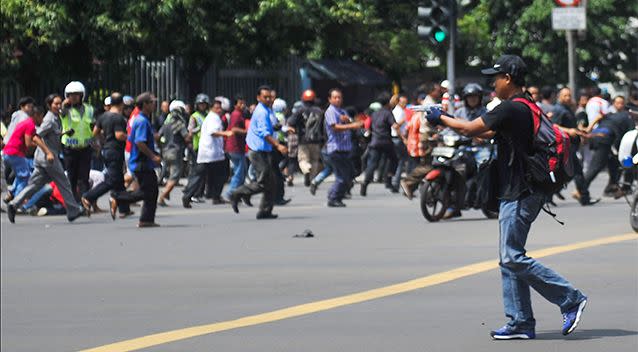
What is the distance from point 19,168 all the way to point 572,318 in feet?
42.8

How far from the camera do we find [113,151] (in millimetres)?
20281

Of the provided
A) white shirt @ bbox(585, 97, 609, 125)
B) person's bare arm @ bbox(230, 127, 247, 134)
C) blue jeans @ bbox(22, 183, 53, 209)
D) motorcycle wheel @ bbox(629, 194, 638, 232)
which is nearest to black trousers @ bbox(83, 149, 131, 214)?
blue jeans @ bbox(22, 183, 53, 209)

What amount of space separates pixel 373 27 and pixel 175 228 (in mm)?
24877

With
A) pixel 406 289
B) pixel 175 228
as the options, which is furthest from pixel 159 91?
pixel 406 289

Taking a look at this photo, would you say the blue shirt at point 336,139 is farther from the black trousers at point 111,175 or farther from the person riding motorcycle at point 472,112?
the person riding motorcycle at point 472,112

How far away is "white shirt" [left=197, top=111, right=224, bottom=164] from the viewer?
22.8 metres

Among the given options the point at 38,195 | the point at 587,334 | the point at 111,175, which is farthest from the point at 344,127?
the point at 587,334

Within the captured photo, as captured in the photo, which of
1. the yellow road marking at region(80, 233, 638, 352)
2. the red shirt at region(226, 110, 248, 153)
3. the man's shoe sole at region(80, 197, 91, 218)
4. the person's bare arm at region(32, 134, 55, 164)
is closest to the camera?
the yellow road marking at region(80, 233, 638, 352)

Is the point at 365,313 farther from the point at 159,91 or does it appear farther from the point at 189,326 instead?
the point at 159,91

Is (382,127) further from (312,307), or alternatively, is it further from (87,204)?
(312,307)

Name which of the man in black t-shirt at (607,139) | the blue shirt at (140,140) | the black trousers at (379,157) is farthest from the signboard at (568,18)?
the blue shirt at (140,140)

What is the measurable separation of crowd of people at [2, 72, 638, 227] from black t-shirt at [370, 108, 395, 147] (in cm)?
2

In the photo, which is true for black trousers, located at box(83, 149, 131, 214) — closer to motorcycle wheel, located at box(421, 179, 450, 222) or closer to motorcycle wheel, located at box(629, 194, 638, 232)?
motorcycle wheel, located at box(421, 179, 450, 222)

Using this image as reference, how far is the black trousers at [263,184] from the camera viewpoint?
63.7ft
